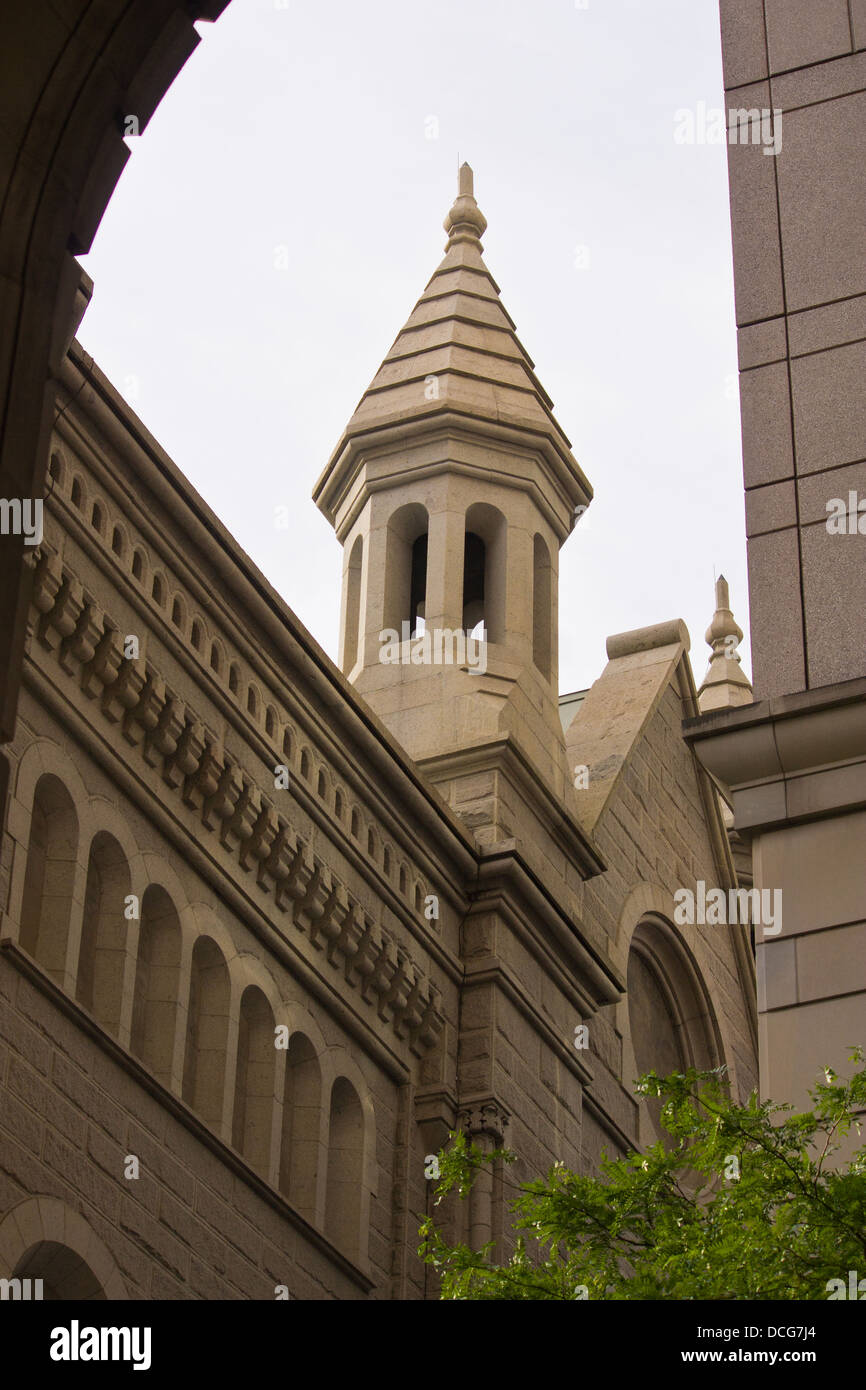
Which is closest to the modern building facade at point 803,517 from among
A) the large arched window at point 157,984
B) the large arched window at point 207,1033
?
the large arched window at point 157,984

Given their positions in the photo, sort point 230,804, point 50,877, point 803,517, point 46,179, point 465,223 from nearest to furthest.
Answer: point 46,179
point 803,517
point 50,877
point 230,804
point 465,223

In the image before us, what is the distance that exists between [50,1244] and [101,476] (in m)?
5.27

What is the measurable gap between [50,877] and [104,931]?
0.79 m

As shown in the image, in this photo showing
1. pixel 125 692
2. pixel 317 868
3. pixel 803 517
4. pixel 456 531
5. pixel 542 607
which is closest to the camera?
pixel 803 517

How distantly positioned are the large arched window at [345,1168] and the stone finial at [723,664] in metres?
22.5

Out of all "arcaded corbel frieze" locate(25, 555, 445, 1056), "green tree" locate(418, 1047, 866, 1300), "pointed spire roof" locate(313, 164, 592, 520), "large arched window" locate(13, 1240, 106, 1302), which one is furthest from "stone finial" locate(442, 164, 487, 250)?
"green tree" locate(418, 1047, 866, 1300)

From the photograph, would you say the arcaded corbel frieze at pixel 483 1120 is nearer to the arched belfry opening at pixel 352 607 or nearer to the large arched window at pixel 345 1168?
the large arched window at pixel 345 1168

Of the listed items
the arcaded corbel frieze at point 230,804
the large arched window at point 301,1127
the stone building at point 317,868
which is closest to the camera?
the stone building at point 317,868

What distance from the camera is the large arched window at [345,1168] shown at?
18.4 metres

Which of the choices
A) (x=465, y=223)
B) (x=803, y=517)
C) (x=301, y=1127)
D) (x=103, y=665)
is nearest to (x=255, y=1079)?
(x=301, y=1127)

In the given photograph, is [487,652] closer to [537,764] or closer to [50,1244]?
[537,764]

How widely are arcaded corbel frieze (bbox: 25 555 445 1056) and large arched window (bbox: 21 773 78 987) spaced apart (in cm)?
93

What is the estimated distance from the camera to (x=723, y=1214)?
32.7 feet

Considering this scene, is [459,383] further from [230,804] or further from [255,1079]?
[255,1079]
